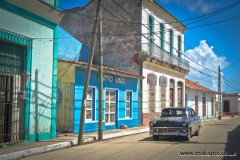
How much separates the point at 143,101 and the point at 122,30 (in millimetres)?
5838

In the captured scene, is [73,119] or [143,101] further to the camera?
[143,101]

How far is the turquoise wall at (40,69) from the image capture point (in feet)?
36.4

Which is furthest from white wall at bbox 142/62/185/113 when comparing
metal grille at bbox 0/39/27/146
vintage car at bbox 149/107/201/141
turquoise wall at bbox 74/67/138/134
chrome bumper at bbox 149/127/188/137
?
metal grille at bbox 0/39/27/146

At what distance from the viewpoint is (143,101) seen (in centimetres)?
2097

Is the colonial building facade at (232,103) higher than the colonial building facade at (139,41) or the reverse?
the reverse

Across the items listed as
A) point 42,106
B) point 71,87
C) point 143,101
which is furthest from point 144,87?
point 42,106

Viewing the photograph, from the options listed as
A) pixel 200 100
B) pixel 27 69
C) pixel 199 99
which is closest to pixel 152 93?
pixel 27 69

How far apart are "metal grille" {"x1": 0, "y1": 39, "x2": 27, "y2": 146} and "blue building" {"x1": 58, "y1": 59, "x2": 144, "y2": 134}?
3311 mm

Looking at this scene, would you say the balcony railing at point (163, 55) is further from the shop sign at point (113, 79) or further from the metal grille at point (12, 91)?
the metal grille at point (12, 91)

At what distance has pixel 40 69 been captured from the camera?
12.0m

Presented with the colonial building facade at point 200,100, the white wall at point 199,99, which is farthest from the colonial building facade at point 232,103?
the white wall at point 199,99

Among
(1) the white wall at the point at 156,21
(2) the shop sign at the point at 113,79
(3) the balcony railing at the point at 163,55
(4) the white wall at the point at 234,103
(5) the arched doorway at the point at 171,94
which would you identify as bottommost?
(4) the white wall at the point at 234,103

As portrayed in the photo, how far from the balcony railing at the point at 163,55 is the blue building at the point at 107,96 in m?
2.83

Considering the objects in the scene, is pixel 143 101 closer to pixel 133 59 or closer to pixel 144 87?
pixel 144 87
